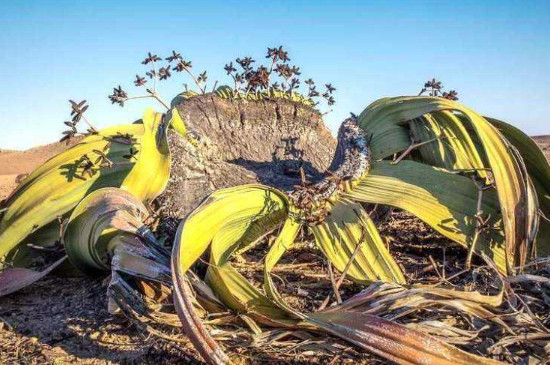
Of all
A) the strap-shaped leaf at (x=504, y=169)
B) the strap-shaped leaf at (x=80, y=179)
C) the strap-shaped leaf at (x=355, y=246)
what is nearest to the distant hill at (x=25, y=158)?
the strap-shaped leaf at (x=80, y=179)

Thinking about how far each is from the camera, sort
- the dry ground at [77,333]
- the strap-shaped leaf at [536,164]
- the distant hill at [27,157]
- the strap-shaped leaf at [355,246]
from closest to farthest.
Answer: the dry ground at [77,333] → the strap-shaped leaf at [355,246] → the strap-shaped leaf at [536,164] → the distant hill at [27,157]

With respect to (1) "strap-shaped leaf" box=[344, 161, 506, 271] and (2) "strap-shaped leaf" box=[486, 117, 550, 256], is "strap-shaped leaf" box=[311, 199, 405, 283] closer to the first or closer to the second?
(1) "strap-shaped leaf" box=[344, 161, 506, 271]

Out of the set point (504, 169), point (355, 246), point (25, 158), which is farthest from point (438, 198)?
point (25, 158)

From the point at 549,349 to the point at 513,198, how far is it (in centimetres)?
60

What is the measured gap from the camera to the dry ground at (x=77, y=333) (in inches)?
49.3

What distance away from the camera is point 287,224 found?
1.67 meters

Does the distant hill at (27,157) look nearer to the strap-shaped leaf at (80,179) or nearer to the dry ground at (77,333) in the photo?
the strap-shaped leaf at (80,179)

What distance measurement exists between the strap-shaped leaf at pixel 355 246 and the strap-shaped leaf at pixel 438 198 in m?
0.10

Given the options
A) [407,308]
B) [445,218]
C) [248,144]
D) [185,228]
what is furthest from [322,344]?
[248,144]

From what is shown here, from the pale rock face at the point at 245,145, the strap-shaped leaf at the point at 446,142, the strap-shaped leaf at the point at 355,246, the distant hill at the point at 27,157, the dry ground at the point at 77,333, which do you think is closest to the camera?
the dry ground at the point at 77,333

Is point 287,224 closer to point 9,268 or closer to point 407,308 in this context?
point 407,308

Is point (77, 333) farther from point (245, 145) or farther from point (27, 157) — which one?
point (27, 157)

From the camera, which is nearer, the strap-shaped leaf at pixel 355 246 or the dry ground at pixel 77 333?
the dry ground at pixel 77 333

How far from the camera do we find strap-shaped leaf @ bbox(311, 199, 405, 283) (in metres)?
1.57
